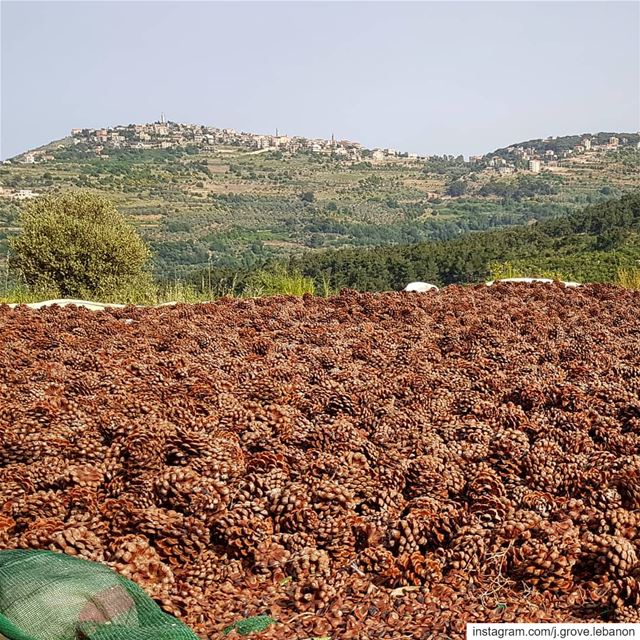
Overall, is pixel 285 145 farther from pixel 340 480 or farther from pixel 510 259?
pixel 340 480

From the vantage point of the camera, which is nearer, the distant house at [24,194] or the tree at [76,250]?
the tree at [76,250]

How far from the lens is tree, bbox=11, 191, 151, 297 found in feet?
58.0

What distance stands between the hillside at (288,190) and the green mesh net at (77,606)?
4795cm

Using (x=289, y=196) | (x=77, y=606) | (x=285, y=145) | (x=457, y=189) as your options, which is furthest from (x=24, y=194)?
(x=285, y=145)

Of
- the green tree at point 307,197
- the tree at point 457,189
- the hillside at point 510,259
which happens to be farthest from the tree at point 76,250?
the tree at point 457,189

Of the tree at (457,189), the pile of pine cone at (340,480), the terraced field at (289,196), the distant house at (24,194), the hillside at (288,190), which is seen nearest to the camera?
the pile of pine cone at (340,480)

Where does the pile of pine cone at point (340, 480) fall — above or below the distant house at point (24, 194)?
below

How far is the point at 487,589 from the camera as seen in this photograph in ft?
9.12

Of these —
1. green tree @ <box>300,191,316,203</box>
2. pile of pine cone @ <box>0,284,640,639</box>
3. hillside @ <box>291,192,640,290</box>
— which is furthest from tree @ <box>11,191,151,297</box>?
green tree @ <box>300,191,316,203</box>

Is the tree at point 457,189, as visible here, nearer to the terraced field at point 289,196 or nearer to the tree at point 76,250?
the terraced field at point 289,196

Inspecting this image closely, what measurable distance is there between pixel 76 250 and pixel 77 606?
53.6ft

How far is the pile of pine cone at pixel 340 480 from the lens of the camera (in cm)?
278

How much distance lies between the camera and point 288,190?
93.2 meters

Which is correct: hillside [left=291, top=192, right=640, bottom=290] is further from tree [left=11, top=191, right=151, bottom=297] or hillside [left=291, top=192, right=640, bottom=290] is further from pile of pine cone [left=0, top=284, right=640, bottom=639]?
pile of pine cone [left=0, top=284, right=640, bottom=639]
